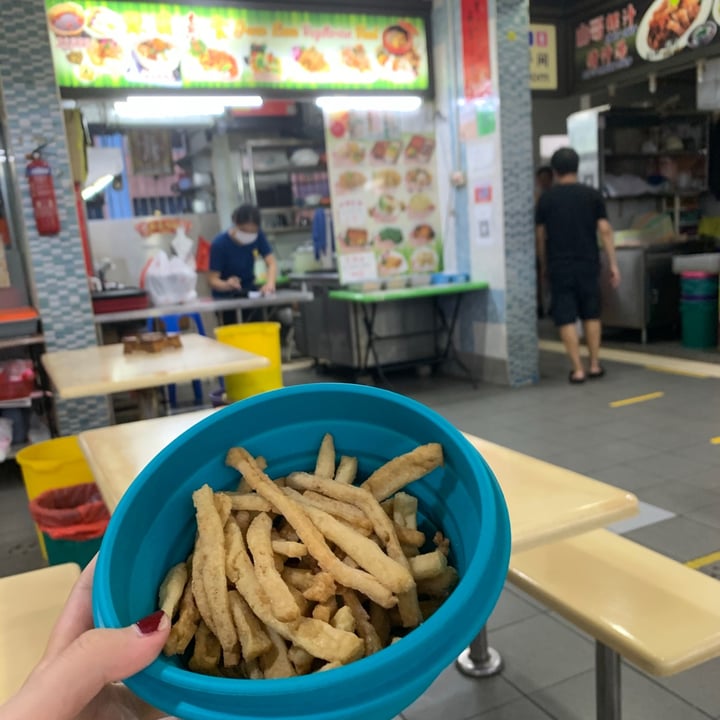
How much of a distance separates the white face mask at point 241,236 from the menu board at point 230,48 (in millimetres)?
1208

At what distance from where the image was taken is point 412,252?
6836mm

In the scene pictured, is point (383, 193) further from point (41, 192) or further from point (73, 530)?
point (73, 530)

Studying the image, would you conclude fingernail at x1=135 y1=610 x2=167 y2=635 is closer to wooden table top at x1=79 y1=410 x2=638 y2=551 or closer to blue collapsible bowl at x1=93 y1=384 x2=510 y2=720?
blue collapsible bowl at x1=93 y1=384 x2=510 y2=720

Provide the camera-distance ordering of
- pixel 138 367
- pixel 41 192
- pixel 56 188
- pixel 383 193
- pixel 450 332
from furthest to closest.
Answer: pixel 450 332
pixel 383 193
pixel 56 188
pixel 41 192
pixel 138 367

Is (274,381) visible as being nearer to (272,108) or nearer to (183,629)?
(183,629)

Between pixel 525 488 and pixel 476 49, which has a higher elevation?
pixel 476 49

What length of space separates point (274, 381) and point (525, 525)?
10.5ft

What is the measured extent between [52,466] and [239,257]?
11.1 ft

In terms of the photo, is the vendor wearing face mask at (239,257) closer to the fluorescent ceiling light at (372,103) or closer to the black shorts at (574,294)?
the fluorescent ceiling light at (372,103)

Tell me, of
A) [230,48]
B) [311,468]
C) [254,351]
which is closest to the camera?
[311,468]

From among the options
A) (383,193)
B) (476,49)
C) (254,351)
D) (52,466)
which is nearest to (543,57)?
(476,49)

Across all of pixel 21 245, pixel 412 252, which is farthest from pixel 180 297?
pixel 412 252

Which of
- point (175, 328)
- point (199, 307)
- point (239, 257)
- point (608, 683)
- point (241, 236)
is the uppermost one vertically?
point (241, 236)

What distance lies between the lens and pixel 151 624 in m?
0.83
